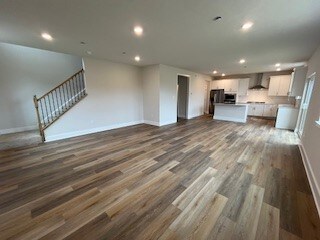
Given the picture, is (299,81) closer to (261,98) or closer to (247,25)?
(261,98)

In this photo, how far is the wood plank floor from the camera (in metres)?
1.52

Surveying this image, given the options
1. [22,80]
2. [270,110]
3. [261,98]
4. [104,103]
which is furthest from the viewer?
[261,98]

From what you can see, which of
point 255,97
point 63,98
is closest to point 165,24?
point 63,98

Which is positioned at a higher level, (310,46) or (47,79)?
(310,46)

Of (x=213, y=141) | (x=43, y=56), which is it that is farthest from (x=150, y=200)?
(x=43, y=56)

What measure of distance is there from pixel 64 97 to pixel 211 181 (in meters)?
5.51

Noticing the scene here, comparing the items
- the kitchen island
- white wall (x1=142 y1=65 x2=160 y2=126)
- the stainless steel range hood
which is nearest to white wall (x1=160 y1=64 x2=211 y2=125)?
white wall (x1=142 y1=65 x2=160 y2=126)

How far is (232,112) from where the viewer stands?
24.1ft

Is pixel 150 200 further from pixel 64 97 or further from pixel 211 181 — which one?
pixel 64 97

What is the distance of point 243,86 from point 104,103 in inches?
321

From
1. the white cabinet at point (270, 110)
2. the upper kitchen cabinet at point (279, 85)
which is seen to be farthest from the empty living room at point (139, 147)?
the white cabinet at point (270, 110)

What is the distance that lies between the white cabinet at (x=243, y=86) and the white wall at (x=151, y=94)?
19.3ft

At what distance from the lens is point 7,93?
4355mm

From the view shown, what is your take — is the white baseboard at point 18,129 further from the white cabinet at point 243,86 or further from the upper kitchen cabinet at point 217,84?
the white cabinet at point 243,86
